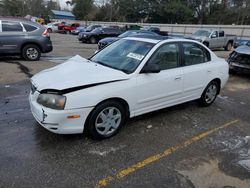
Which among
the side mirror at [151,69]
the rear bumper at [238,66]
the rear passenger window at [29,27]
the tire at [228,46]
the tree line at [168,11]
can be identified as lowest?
the tire at [228,46]

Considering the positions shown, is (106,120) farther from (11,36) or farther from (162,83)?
(11,36)

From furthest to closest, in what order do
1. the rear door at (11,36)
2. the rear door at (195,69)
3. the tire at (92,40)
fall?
1. the tire at (92,40)
2. the rear door at (11,36)
3. the rear door at (195,69)

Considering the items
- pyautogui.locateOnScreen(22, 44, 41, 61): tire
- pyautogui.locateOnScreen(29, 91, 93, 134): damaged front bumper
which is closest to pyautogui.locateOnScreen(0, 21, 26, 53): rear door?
pyautogui.locateOnScreen(22, 44, 41, 61): tire

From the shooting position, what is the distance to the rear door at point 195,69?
501 centimetres

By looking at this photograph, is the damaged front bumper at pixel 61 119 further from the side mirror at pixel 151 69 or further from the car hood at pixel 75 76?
the side mirror at pixel 151 69

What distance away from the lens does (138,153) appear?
3.72 m

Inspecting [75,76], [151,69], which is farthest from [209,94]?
[75,76]

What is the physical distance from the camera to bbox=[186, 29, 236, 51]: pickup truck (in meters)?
18.7

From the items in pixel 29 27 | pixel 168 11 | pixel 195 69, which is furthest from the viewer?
pixel 168 11

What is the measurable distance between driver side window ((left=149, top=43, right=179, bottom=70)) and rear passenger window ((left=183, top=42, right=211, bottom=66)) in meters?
0.26

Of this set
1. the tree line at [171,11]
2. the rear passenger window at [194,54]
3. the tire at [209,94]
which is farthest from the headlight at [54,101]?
the tree line at [171,11]

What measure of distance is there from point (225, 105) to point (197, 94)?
A: 1.15 meters

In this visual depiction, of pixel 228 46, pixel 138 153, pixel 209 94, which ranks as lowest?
pixel 228 46

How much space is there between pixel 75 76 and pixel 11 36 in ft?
25.1
